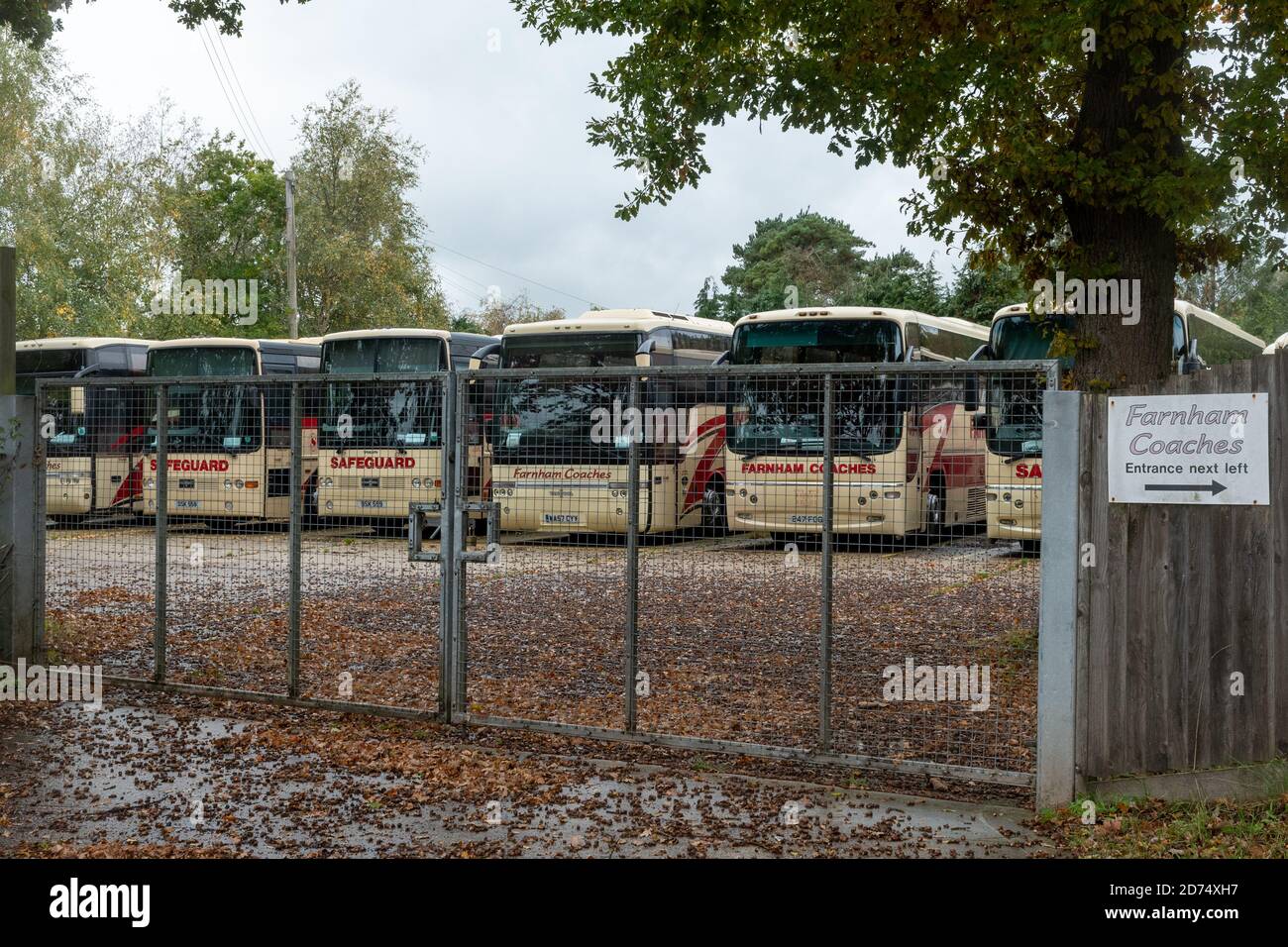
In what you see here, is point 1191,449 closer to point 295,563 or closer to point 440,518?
point 440,518

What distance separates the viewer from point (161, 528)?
9680 millimetres

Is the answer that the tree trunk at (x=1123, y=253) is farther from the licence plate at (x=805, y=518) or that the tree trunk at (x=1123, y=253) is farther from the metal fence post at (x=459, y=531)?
the metal fence post at (x=459, y=531)

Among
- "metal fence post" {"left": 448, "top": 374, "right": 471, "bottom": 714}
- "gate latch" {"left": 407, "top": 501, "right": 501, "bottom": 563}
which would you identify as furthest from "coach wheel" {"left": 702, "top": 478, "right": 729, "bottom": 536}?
"metal fence post" {"left": 448, "top": 374, "right": 471, "bottom": 714}

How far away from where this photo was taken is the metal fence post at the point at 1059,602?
21.3ft

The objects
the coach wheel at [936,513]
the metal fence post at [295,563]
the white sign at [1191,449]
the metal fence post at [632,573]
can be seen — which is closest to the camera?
the white sign at [1191,449]

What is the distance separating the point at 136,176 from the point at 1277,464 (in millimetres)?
45864

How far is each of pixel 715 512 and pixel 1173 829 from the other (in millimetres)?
3160

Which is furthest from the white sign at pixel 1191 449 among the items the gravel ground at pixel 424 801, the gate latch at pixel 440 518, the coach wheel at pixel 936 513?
the gate latch at pixel 440 518

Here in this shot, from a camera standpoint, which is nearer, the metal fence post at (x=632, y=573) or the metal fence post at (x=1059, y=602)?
the metal fence post at (x=1059, y=602)

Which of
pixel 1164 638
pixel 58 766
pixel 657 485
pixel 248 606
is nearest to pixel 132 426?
pixel 248 606

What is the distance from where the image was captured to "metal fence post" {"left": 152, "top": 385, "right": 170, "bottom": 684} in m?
9.65

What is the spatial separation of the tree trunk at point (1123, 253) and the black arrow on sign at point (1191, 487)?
297 centimetres

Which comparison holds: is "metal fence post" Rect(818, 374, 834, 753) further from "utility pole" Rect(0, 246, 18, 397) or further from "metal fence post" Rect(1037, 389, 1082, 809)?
"utility pole" Rect(0, 246, 18, 397)

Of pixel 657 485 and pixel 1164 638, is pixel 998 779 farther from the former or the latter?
pixel 657 485
